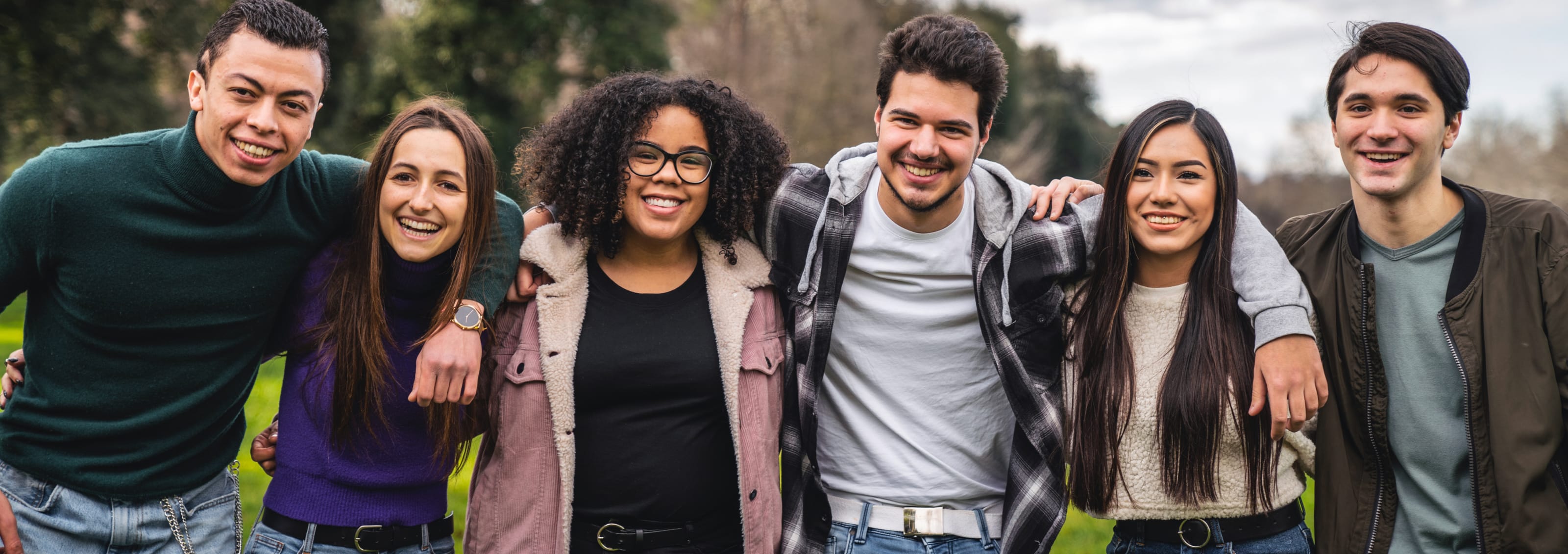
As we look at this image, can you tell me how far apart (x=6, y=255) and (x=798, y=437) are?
93.9 inches

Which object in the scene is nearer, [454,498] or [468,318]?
[468,318]

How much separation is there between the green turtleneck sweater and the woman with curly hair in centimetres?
80

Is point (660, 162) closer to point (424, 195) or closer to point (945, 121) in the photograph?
point (424, 195)

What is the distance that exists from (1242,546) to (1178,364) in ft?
1.99

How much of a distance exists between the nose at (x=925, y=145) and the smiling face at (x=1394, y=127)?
137 cm

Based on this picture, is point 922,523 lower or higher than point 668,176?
lower

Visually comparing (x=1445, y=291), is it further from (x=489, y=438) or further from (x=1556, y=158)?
(x=1556, y=158)

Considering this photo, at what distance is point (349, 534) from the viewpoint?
3.14 metres

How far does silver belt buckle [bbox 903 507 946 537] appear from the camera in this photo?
354 centimetres

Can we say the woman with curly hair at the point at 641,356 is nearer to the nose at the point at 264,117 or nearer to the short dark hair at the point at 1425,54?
the nose at the point at 264,117

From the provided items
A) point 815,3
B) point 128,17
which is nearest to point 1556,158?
point 815,3

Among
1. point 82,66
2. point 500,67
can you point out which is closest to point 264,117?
point 82,66

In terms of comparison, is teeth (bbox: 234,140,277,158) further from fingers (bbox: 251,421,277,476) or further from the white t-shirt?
the white t-shirt

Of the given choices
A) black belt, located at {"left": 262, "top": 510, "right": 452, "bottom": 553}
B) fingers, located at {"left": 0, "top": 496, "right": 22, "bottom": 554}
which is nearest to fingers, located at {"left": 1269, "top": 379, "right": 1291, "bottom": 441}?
black belt, located at {"left": 262, "top": 510, "right": 452, "bottom": 553}
